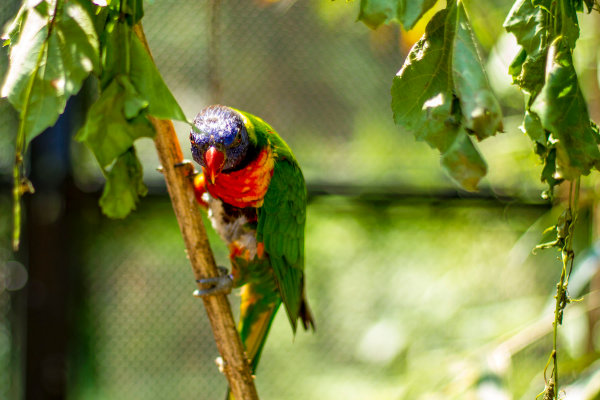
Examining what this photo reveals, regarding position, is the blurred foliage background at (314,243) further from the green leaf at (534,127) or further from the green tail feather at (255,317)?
the green leaf at (534,127)

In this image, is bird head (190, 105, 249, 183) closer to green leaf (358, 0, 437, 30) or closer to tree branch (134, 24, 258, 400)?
tree branch (134, 24, 258, 400)

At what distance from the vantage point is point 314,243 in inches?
64.9

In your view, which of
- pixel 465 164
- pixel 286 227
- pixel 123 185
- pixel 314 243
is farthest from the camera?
pixel 314 243

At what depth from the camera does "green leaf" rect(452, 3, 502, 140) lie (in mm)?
397

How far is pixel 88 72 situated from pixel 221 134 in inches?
17.7

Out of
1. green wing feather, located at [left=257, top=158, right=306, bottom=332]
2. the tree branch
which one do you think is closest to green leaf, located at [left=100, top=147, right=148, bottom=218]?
the tree branch

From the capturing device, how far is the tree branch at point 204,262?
29.2 inches

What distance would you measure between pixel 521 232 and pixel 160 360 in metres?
1.09

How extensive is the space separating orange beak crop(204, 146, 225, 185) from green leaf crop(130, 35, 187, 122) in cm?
38

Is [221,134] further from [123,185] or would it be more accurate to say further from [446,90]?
[446,90]

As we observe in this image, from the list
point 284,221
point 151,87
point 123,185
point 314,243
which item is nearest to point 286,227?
point 284,221

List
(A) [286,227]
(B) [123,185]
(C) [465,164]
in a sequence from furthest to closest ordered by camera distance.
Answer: (A) [286,227] < (B) [123,185] < (C) [465,164]

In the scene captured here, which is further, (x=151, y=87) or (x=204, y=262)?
(x=204, y=262)

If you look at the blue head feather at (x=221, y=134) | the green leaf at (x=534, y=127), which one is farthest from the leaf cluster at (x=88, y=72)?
the blue head feather at (x=221, y=134)
